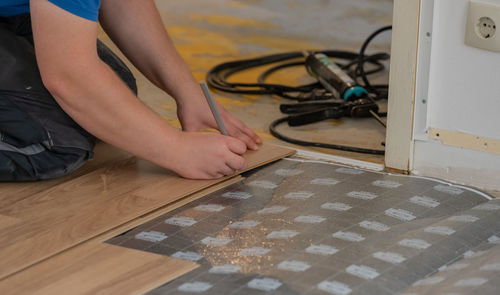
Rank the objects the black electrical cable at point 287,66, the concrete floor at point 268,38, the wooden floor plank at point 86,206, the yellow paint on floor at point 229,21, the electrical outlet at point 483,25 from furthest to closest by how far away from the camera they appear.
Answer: the yellow paint on floor at point 229,21 → the black electrical cable at point 287,66 → the concrete floor at point 268,38 → the electrical outlet at point 483,25 → the wooden floor plank at point 86,206

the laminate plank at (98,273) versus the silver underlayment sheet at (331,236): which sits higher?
the silver underlayment sheet at (331,236)

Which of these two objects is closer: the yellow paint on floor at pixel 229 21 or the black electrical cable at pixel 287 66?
the black electrical cable at pixel 287 66

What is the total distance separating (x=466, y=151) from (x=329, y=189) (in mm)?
319

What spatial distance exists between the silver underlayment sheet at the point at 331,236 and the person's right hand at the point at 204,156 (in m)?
0.05

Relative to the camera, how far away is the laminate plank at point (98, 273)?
1.15 meters

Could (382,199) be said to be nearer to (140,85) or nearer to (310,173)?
(310,173)

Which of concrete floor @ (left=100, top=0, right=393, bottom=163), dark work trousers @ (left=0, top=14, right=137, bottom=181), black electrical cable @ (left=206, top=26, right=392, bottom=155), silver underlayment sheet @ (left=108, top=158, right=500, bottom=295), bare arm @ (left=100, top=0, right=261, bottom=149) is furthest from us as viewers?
black electrical cable @ (left=206, top=26, right=392, bottom=155)

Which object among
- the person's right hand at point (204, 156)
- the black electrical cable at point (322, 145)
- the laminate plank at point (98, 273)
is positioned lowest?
the laminate plank at point (98, 273)

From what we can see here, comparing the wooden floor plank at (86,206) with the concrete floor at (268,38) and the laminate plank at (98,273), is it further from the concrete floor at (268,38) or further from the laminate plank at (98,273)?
the concrete floor at (268,38)

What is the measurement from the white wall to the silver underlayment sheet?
3.1 inches

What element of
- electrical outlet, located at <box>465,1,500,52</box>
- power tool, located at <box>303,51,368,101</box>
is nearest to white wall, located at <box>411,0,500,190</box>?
electrical outlet, located at <box>465,1,500,52</box>

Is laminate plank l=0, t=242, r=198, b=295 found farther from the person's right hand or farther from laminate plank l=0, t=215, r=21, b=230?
the person's right hand

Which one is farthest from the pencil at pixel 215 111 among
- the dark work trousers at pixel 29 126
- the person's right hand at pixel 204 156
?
the dark work trousers at pixel 29 126

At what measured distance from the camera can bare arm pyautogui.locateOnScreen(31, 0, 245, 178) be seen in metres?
1.36
